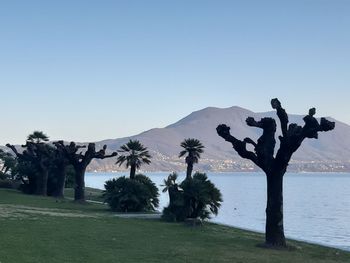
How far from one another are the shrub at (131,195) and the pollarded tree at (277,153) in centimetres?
2530

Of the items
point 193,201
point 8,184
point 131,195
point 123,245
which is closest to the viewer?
point 123,245

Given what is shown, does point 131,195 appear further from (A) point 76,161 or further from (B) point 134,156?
(B) point 134,156

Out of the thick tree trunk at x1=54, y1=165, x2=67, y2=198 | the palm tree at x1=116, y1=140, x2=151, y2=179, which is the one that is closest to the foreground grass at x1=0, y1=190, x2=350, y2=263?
the palm tree at x1=116, y1=140, x2=151, y2=179

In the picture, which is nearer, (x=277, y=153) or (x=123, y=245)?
(x=123, y=245)

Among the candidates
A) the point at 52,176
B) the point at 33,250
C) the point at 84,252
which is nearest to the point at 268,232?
the point at 84,252

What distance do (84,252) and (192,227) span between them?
17037mm

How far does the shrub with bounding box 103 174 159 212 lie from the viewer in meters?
53.5

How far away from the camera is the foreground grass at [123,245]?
70.6 ft

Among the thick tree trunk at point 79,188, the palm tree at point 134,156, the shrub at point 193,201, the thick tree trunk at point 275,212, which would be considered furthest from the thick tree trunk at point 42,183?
the thick tree trunk at point 275,212

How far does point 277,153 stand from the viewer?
94.6 feet

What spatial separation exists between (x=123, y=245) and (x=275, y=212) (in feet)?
27.9

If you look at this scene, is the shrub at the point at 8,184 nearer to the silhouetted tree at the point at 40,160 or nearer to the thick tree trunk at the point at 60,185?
the silhouetted tree at the point at 40,160

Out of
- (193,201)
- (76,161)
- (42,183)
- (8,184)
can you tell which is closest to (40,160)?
(42,183)

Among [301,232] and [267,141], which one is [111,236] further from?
[301,232]
